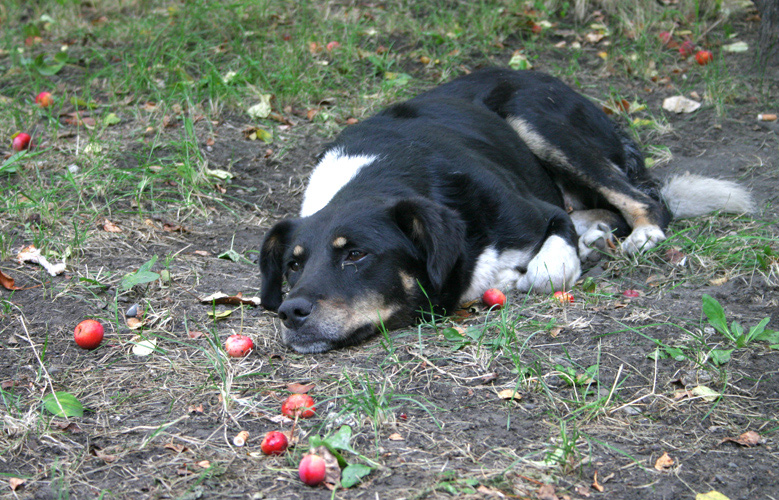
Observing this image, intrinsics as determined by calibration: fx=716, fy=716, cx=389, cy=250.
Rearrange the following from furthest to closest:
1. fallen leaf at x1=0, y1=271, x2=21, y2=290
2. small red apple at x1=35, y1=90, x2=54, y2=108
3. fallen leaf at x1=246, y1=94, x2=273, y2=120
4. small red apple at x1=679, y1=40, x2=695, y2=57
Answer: small red apple at x1=679, y1=40, x2=695, y2=57 < fallen leaf at x1=246, y1=94, x2=273, y2=120 < small red apple at x1=35, y1=90, x2=54, y2=108 < fallen leaf at x1=0, y1=271, x2=21, y2=290

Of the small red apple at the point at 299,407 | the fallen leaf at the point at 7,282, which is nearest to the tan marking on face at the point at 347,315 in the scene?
the small red apple at the point at 299,407

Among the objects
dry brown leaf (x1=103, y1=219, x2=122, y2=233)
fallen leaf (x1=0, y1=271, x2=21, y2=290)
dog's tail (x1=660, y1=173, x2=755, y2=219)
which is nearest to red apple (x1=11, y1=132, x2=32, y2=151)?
dry brown leaf (x1=103, y1=219, x2=122, y2=233)

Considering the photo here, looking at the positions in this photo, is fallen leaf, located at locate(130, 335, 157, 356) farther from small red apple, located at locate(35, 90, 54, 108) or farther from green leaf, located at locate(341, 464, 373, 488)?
small red apple, located at locate(35, 90, 54, 108)

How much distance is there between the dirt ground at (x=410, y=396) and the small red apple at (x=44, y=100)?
2.23 meters

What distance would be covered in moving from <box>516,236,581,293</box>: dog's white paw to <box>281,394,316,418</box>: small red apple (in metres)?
1.49

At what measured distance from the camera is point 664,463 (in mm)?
2229

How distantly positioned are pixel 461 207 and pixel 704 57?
3.98 meters

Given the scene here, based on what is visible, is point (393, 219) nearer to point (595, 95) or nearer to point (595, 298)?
point (595, 298)

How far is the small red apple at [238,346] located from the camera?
9.71 feet

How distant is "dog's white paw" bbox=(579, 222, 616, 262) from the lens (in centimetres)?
425

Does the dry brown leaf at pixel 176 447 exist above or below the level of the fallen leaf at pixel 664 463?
below

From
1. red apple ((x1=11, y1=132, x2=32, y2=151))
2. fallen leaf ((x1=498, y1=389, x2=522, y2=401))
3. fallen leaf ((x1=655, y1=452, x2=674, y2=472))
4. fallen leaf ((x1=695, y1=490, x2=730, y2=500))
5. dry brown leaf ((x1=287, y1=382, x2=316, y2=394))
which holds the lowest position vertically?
red apple ((x1=11, y1=132, x2=32, y2=151))

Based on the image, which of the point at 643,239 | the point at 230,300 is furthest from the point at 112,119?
the point at 643,239

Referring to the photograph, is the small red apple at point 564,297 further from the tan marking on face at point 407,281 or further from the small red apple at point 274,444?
the small red apple at point 274,444
